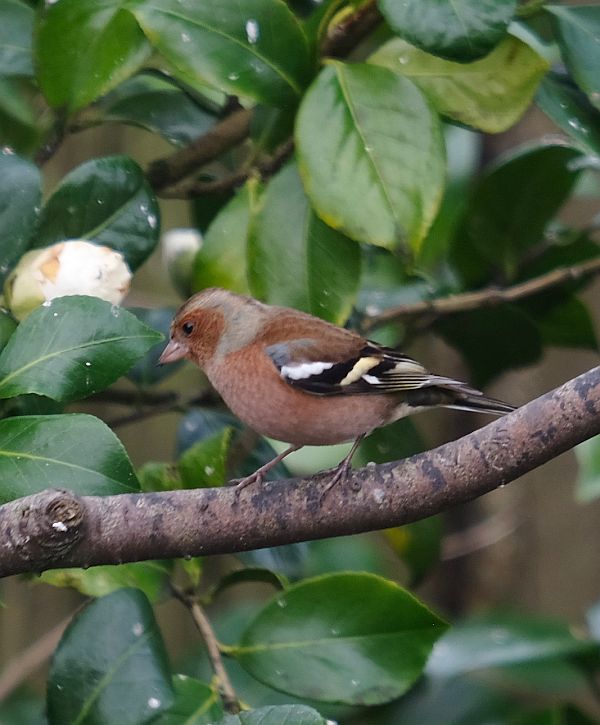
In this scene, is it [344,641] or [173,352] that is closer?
[344,641]

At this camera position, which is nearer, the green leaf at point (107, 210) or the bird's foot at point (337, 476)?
the bird's foot at point (337, 476)

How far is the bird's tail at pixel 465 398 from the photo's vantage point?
1854 millimetres

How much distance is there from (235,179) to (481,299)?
54cm

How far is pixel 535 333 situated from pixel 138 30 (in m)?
1.03

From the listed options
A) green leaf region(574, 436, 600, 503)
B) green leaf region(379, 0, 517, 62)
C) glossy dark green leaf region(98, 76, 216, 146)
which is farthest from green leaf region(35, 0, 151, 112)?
green leaf region(574, 436, 600, 503)

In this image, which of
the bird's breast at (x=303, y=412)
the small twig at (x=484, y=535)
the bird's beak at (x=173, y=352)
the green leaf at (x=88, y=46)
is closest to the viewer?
the green leaf at (x=88, y=46)

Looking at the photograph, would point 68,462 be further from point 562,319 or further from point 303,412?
point 562,319

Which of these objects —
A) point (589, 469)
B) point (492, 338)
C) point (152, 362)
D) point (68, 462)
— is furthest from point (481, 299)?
point (68, 462)

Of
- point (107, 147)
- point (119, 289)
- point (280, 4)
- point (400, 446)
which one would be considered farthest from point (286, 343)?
point (107, 147)

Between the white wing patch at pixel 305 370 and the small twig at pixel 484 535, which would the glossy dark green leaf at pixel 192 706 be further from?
the small twig at pixel 484 535

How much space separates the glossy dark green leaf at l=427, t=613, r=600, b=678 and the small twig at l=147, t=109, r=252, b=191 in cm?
114

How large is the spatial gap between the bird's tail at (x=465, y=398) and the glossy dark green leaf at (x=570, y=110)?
0.45 meters

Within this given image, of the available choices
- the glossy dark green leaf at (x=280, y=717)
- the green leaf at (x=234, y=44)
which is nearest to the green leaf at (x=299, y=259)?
the green leaf at (x=234, y=44)

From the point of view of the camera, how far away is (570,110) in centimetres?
183
